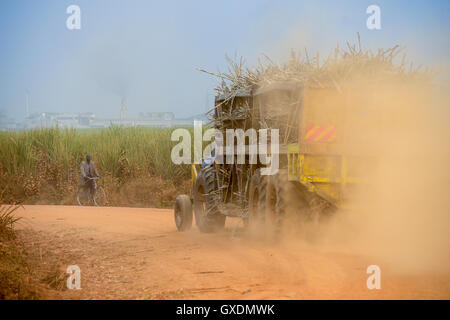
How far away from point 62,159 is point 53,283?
710 inches

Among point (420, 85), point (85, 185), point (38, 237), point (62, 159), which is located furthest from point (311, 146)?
point (62, 159)

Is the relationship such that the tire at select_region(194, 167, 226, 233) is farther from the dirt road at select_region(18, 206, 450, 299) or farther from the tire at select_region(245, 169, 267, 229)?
the tire at select_region(245, 169, 267, 229)

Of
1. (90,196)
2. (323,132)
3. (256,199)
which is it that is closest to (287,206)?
(256,199)

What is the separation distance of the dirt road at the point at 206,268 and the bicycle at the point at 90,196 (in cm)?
909

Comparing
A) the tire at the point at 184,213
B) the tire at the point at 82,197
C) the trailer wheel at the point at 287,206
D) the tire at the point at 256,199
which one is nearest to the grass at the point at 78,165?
the tire at the point at 82,197

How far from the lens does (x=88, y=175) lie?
22.8 metres

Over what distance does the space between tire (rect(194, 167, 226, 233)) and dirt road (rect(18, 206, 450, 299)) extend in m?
0.46

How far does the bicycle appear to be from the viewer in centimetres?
2300

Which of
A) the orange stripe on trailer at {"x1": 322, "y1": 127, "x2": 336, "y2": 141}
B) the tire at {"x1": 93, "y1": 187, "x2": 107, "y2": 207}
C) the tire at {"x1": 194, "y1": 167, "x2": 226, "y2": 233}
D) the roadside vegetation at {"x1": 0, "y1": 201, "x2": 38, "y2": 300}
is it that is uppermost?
the orange stripe on trailer at {"x1": 322, "y1": 127, "x2": 336, "y2": 141}

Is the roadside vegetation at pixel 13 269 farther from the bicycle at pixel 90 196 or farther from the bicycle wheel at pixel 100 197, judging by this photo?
the bicycle wheel at pixel 100 197

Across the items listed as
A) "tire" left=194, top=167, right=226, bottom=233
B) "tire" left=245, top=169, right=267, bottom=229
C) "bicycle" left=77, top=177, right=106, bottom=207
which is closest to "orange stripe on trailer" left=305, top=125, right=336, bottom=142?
"tire" left=245, top=169, right=267, bottom=229

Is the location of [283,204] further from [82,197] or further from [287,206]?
[82,197]

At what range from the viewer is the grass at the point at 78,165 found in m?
24.4

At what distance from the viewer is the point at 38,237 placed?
12.9m
